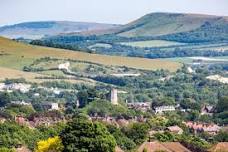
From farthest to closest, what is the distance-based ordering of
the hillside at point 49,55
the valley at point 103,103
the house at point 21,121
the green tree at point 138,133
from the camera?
the hillside at point 49,55 → the house at point 21,121 → the green tree at point 138,133 → the valley at point 103,103

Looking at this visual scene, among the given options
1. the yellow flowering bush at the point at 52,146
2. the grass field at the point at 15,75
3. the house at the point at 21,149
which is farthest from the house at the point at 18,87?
the yellow flowering bush at the point at 52,146

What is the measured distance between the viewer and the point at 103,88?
508ft

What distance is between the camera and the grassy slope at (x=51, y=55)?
176625 millimetres

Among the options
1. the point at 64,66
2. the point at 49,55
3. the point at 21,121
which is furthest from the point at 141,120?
the point at 49,55

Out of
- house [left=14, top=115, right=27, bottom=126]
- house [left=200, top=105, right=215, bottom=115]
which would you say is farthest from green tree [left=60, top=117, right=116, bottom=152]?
house [left=200, top=105, right=215, bottom=115]

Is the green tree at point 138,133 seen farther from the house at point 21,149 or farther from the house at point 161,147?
the house at point 161,147

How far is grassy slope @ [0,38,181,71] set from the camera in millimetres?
176625

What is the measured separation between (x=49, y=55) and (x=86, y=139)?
132 meters

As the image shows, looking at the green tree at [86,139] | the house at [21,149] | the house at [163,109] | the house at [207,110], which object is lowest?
the house at [163,109]

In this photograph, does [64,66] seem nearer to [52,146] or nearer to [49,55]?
[49,55]

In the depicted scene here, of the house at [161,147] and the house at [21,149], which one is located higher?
the house at [161,147]

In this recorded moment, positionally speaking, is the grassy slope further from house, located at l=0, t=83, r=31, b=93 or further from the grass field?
house, located at l=0, t=83, r=31, b=93

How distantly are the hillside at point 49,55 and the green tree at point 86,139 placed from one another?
12013 centimetres

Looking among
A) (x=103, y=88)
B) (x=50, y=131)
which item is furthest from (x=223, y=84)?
(x=50, y=131)
